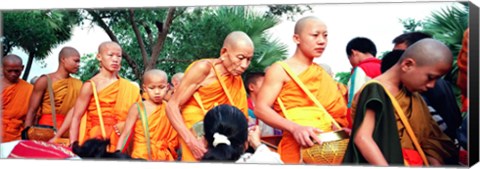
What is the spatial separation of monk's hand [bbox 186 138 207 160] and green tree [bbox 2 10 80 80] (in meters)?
1.86

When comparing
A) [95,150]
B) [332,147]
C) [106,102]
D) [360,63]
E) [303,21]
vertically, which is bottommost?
[95,150]

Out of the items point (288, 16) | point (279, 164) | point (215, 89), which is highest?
point (288, 16)

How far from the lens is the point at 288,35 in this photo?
34.6ft

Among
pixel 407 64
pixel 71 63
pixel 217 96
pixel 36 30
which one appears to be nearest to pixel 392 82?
pixel 407 64

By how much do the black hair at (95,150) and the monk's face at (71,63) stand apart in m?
0.78

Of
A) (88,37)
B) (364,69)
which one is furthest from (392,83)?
(88,37)

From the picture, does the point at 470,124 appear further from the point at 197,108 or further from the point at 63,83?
the point at 63,83

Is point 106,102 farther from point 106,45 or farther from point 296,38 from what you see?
point 296,38

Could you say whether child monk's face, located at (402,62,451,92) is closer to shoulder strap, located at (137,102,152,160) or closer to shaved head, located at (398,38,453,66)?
shaved head, located at (398,38,453,66)

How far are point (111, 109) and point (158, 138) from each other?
64 centimetres

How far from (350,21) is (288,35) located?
0.63m

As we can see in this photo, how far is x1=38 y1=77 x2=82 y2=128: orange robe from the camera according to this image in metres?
11.5

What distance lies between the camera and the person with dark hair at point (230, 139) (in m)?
9.67

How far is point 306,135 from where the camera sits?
33.7 ft
